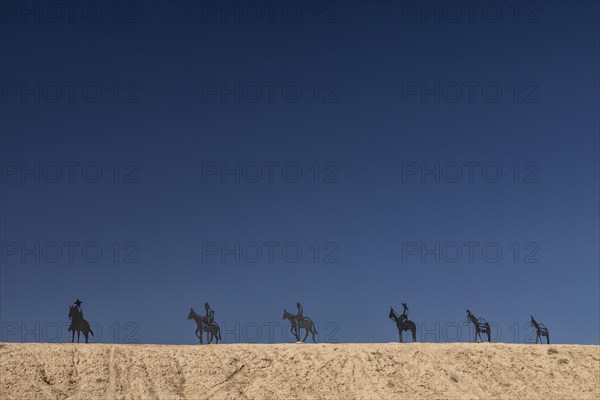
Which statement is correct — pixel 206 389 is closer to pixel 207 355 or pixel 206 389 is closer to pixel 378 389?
pixel 207 355

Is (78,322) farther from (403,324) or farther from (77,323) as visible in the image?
(403,324)

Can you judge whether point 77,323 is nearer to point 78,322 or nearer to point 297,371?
point 78,322

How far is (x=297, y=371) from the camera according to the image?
1636 inches

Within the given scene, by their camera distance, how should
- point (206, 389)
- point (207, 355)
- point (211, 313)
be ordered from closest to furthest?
point (206, 389) < point (207, 355) < point (211, 313)

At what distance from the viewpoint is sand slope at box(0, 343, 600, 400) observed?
1522 inches

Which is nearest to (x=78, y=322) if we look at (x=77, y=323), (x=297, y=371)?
(x=77, y=323)

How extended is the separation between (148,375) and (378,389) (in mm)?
11325

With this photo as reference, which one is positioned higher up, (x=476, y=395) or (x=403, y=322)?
(x=403, y=322)

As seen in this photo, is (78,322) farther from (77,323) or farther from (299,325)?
(299,325)

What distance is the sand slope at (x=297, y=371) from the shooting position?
3866cm

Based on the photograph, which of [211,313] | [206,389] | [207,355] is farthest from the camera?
[211,313]

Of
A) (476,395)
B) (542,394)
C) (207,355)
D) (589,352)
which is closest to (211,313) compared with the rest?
(207,355)

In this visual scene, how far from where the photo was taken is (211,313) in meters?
45.9

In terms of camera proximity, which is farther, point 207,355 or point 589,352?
point 589,352
